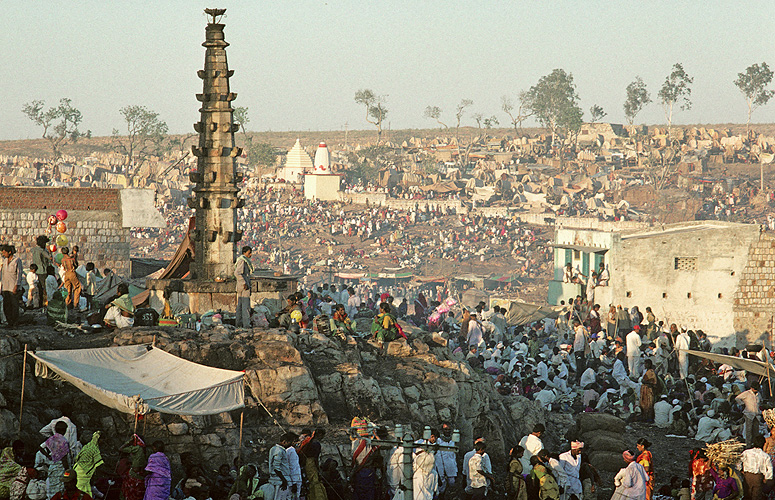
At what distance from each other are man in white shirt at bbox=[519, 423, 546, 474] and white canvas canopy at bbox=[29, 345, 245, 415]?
142 inches

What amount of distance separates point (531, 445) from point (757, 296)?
15378mm

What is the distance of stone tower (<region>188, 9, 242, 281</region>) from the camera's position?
1433cm

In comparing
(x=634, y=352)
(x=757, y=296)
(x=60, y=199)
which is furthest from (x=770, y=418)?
(x=60, y=199)

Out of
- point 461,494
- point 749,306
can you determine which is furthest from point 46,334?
point 749,306

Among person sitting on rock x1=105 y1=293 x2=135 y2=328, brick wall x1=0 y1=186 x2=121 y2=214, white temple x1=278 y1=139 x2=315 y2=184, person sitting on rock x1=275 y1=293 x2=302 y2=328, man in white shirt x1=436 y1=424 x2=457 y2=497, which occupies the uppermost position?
white temple x1=278 y1=139 x2=315 y2=184

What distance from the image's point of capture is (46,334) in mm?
11594

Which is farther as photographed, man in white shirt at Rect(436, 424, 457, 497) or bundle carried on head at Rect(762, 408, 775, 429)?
bundle carried on head at Rect(762, 408, 775, 429)

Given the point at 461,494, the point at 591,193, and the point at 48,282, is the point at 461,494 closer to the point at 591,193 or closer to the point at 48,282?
the point at 48,282

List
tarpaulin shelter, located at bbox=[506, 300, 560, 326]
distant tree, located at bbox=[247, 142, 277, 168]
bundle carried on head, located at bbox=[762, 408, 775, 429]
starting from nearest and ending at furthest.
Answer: bundle carried on head, located at bbox=[762, 408, 775, 429] → tarpaulin shelter, located at bbox=[506, 300, 560, 326] → distant tree, located at bbox=[247, 142, 277, 168]

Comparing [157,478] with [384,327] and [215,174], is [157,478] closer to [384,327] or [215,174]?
[384,327]

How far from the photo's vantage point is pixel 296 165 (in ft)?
256

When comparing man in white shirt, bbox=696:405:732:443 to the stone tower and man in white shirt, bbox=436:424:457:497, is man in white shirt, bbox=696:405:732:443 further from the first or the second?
the stone tower

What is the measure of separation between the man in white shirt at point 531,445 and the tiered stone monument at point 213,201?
5050 millimetres

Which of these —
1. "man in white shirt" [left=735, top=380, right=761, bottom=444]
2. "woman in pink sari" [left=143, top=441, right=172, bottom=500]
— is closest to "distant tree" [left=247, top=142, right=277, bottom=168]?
"man in white shirt" [left=735, top=380, right=761, bottom=444]
